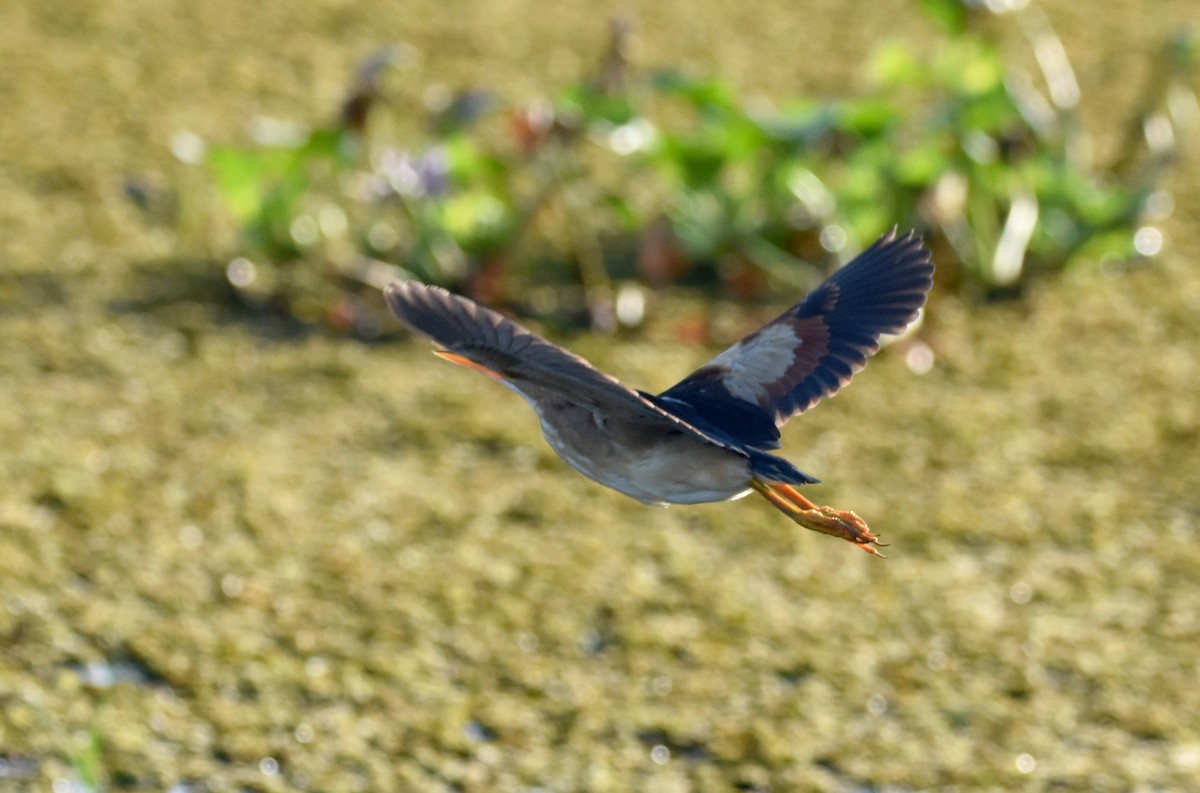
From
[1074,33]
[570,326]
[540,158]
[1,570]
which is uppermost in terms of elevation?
[1074,33]

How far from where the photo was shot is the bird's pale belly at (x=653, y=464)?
4.10ft

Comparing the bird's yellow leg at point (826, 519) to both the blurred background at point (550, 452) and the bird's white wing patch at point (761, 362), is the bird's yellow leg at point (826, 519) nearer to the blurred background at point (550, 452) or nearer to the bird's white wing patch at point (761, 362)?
the bird's white wing patch at point (761, 362)

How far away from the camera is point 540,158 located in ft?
9.68

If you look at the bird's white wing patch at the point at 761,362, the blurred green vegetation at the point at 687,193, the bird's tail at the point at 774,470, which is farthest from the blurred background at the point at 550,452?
the bird's tail at the point at 774,470

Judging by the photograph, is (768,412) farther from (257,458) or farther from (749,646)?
(257,458)

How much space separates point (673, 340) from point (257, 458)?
0.76m

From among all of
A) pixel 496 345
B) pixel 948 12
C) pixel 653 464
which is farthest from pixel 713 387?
pixel 948 12

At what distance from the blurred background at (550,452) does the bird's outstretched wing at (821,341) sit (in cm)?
68

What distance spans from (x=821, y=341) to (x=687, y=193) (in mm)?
1707

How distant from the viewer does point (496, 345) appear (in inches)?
43.2

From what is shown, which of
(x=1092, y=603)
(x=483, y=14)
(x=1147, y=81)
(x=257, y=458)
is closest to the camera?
(x=1092, y=603)

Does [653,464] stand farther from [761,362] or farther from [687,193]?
[687,193]

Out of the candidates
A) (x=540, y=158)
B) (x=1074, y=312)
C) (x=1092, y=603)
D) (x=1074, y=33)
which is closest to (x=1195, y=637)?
(x=1092, y=603)

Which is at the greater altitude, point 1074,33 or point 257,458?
point 1074,33
